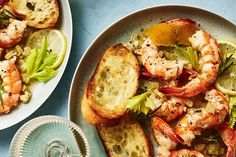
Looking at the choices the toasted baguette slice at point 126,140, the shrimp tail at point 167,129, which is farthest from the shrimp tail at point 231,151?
the toasted baguette slice at point 126,140

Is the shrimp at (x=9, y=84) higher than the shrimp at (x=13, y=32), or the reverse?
the shrimp at (x=13, y=32)

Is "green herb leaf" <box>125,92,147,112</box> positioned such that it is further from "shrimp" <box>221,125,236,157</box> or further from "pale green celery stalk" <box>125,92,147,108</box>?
"shrimp" <box>221,125,236,157</box>

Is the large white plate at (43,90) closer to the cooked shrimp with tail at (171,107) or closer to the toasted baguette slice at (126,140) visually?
the toasted baguette slice at (126,140)

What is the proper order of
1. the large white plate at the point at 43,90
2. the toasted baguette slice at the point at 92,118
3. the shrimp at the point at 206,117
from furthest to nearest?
the large white plate at the point at 43,90 < the toasted baguette slice at the point at 92,118 < the shrimp at the point at 206,117

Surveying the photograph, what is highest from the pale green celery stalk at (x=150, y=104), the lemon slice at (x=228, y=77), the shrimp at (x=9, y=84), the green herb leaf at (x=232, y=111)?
the lemon slice at (x=228, y=77)

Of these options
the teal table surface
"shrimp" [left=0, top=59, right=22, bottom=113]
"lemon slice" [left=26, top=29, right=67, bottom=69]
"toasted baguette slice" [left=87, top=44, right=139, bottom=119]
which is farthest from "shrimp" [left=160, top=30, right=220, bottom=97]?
"shrimp" [left=0, top=59, right=22, bottom=113]

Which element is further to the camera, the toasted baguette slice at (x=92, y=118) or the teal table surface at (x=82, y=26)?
the teal table surface at (x=82, y=26)

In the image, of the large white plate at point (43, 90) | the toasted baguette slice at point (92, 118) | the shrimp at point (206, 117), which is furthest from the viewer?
the large white plate at point (43, 90)
